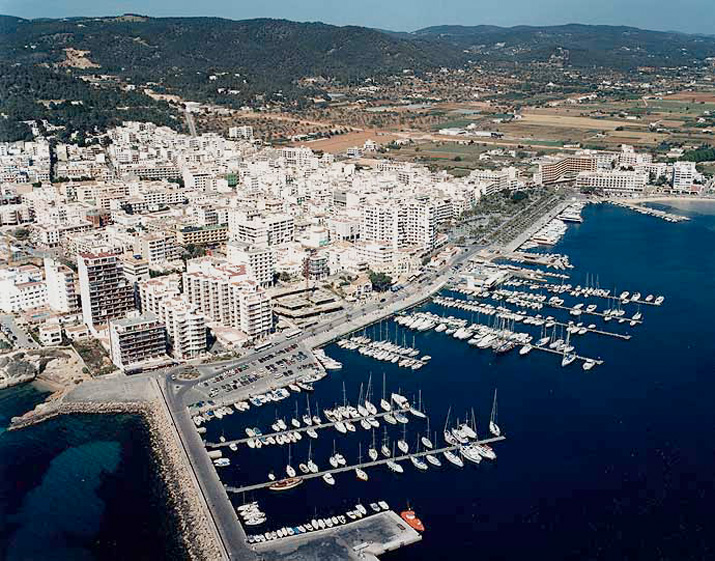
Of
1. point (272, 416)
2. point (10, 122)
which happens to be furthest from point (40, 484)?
point (10, 122)

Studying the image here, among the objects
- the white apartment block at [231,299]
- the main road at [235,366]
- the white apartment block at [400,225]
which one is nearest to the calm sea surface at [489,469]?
the main road at [235,366]

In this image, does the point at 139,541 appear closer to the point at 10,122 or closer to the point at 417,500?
the point at 417,500

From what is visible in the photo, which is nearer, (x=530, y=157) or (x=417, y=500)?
(x=417, y=500)

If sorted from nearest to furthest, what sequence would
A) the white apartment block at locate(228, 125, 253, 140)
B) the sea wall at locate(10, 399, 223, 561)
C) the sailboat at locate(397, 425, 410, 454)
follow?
the sea wall at locate(10, 399, 223, 561)
the sailboat at locate(397, 425, 410, 454)
the white apartment block at locate(228, 125, 253, 140)

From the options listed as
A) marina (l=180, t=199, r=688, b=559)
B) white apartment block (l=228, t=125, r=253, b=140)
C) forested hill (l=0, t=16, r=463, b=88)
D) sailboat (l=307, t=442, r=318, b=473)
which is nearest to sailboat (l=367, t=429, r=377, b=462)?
marina (l=180, t=199, r=688, b=559)

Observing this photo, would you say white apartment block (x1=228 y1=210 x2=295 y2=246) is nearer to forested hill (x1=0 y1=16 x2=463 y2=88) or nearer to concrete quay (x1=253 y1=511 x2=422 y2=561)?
concrete quay (x1=253 y1=511 x2=422 y2=561)

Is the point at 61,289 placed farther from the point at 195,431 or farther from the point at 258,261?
the point at 195,431

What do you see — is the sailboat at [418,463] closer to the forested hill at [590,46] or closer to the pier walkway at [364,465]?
the pier walkway at [364,465]
